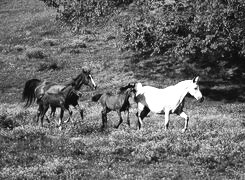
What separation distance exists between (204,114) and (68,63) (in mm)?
20797

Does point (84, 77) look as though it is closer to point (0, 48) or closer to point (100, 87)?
point (100, 87)

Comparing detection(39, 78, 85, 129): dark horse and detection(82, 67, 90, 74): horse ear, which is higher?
detection(82, 67, 90, 74): horse ear

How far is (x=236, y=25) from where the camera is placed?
27.8m

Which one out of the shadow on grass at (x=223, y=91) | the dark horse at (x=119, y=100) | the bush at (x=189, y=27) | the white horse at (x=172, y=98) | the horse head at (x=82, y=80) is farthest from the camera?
the shadow on grass at (x=223, y=91)

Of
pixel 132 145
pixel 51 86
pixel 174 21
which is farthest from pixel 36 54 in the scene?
pixel 132 145

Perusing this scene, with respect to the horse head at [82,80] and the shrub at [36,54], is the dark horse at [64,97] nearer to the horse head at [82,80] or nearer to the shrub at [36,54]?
the horse head at [82,80]

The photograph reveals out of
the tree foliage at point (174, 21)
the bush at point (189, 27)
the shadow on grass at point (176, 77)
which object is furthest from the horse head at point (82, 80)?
the shadow on grass at point (176, 77)

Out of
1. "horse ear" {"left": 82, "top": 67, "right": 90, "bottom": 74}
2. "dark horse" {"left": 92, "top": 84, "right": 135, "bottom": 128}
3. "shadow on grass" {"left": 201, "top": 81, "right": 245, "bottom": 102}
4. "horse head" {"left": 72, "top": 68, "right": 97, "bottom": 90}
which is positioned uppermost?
"horse ear" {"left": 82, "top": 67, "right": 90, "bottom": 74}

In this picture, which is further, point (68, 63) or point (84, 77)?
→ point (68, 63)

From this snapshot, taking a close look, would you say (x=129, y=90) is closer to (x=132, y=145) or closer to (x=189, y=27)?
(x=132, y=145)

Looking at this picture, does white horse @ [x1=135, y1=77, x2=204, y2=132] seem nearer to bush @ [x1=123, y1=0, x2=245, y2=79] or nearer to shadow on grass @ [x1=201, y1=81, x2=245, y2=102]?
bush @ [x1=123, y1=0, x2=245, y2=79]

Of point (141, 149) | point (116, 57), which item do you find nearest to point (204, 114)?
point (141, 149)

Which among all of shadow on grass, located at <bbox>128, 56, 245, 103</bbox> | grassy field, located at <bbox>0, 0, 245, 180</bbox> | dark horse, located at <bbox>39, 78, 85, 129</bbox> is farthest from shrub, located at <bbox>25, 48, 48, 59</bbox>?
dark horse, located at <bbox>39, 78, 85, 129</bbox>

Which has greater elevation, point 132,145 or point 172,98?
point 172,98
